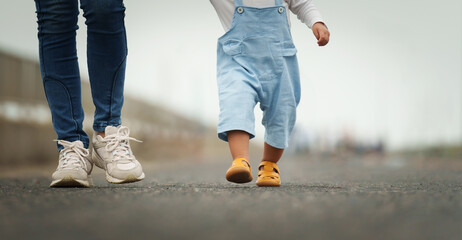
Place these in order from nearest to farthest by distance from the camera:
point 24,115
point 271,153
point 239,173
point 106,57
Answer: point 239,173 → point 106,57 → point 271,153 → point 24,115

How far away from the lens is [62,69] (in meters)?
2.67

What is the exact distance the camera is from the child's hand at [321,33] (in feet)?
9.68

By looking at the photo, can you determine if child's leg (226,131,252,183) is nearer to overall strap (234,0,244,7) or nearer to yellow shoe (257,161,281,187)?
yellow shoe (257,161,281,187)

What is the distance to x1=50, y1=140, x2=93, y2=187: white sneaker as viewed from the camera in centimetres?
252

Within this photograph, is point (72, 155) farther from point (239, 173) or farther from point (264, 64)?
Result: point (264, 64)

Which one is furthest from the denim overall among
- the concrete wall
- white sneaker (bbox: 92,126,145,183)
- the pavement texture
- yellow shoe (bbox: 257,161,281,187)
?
the concrete wall

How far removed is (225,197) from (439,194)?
2.62ft

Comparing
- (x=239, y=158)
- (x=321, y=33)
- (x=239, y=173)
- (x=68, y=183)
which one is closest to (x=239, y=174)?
(x=239, y=173)

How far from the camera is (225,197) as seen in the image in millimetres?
2027

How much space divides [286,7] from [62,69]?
1.14m

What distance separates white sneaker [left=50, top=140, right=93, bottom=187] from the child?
2.07 feet

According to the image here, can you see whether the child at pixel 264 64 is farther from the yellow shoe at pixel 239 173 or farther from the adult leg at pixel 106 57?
the adult leg at pixel 106 57

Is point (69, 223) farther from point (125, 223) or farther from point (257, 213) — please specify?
point (257, 213)

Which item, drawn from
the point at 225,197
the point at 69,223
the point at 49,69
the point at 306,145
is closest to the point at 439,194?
the point at 225,197
